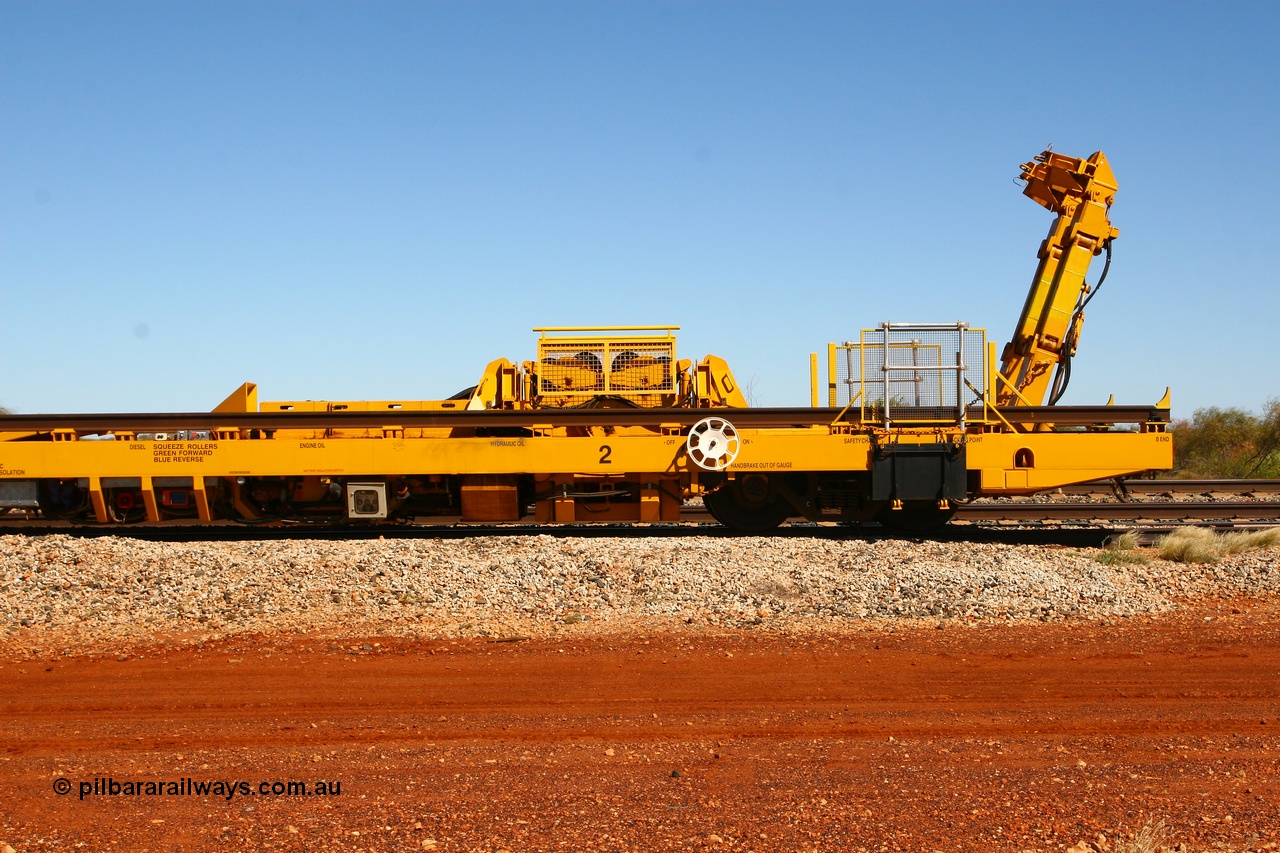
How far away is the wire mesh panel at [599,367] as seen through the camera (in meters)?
13.4

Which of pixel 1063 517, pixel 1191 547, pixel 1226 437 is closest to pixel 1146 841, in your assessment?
pixel 1191 547

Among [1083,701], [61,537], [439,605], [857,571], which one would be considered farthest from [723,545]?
[61,537]

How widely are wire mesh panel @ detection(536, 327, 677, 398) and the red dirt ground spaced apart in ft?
20.2

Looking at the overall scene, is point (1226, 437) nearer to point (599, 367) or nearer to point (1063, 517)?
point (1063, 517)

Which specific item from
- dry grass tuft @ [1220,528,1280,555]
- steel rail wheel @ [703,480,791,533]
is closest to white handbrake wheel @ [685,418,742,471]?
steel rail wheel @ [703,480,791,533]

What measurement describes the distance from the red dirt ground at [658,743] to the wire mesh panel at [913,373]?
5027 millimetres

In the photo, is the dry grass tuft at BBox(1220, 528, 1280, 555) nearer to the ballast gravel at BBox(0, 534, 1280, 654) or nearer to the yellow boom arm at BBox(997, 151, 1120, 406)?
the ballast gravel at BBox(0, 534, 1280, 654)

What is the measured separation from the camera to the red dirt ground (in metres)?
4.27

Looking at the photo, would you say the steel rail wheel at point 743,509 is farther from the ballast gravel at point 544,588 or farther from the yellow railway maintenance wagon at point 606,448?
the ballast gravel at point 544,588

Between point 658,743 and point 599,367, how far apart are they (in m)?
8.52

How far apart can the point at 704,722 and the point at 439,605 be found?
3.64 meters

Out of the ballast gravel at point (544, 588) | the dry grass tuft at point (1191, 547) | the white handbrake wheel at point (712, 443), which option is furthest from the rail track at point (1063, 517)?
the ballast gravel at point (544, 588)

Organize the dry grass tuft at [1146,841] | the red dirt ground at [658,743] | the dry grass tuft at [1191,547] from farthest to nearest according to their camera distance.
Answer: the dry grass tuft at [1191,547], the red dirt ground at [658,743], the dry grass tuft at [1146,841]

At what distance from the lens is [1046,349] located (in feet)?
45.1
